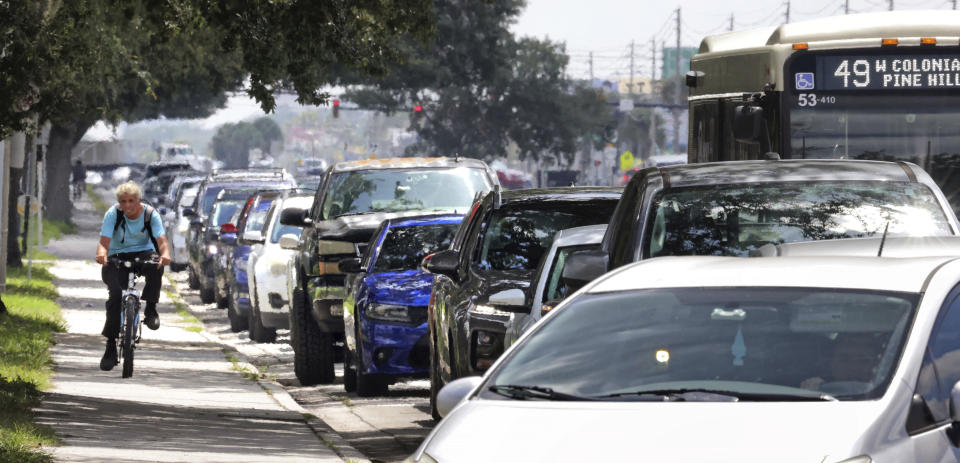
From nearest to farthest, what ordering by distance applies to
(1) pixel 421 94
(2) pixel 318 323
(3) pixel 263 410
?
(3) pixel 263 410 < (2) pixel 318 323 < (1) pixel 421 94

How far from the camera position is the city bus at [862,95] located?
1509 centimetres

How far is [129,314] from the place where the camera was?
1644 cm

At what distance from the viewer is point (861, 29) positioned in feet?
50.9

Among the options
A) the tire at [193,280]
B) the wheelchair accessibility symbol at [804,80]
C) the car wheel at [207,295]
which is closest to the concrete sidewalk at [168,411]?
the wheelchair accessibility symbol at [804,80]

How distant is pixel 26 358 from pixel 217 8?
4.06 m

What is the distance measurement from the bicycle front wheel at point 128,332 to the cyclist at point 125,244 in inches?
4.9

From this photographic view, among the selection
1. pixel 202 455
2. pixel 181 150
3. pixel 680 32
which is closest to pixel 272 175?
pixel 202 455

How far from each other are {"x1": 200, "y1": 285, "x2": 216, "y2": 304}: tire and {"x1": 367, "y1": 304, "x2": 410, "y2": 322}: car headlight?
15.7 meters

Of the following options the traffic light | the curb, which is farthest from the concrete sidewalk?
the traffic light

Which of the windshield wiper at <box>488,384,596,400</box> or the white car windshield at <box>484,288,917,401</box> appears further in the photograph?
the windshield wiper at <box>488,384,596,400</box>

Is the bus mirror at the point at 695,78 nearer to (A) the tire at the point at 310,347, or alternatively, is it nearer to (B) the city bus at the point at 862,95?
(B) the city bus at the point at 862,95

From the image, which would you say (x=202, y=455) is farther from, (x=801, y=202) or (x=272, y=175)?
(x=272, y=175)

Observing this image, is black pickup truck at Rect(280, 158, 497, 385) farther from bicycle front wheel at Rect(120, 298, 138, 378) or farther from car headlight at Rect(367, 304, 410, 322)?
car headlight at Rect(367, 304, 410, 322)

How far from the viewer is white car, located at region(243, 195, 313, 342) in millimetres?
21188
